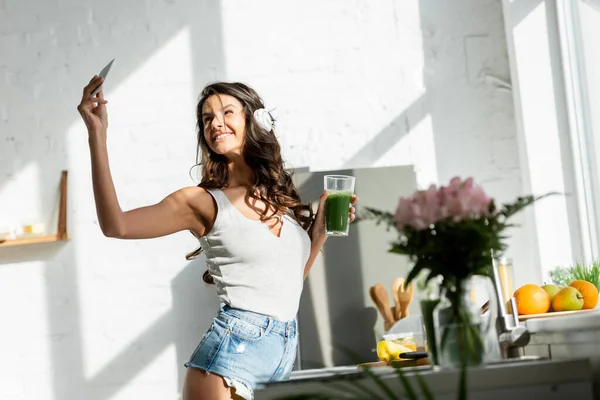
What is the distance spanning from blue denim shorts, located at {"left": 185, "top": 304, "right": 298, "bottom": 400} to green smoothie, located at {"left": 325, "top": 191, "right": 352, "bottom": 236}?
294 mm

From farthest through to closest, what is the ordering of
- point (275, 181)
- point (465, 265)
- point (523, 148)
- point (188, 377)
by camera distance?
point (523, 148) < point (275, 181) < point (188, 377) < point (465, 265)

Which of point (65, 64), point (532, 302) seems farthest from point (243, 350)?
point (65, 64)

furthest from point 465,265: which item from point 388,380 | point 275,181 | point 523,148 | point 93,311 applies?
point 93,311

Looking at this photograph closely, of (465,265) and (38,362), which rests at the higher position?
(465,265)

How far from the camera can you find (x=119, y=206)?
1.99 meters

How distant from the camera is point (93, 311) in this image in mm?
3682

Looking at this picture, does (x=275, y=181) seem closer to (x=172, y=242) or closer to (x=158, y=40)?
(x=172, y=242)

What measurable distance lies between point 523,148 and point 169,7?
1735mm

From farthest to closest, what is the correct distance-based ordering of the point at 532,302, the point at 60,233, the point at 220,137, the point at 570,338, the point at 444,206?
the point at 60,233
the point at 220,137
the point at 532,302
the point at 570,338
the point at 444,206

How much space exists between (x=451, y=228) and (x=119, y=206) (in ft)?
3.33

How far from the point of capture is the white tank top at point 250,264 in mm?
2107

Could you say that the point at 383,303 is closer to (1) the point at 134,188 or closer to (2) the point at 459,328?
(1) the point at 134,188

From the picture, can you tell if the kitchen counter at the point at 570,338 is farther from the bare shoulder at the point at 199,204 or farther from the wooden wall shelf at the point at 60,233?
the wooden wall shelf at the point at 60,233

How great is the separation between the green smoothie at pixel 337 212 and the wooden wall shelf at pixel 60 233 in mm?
1826
